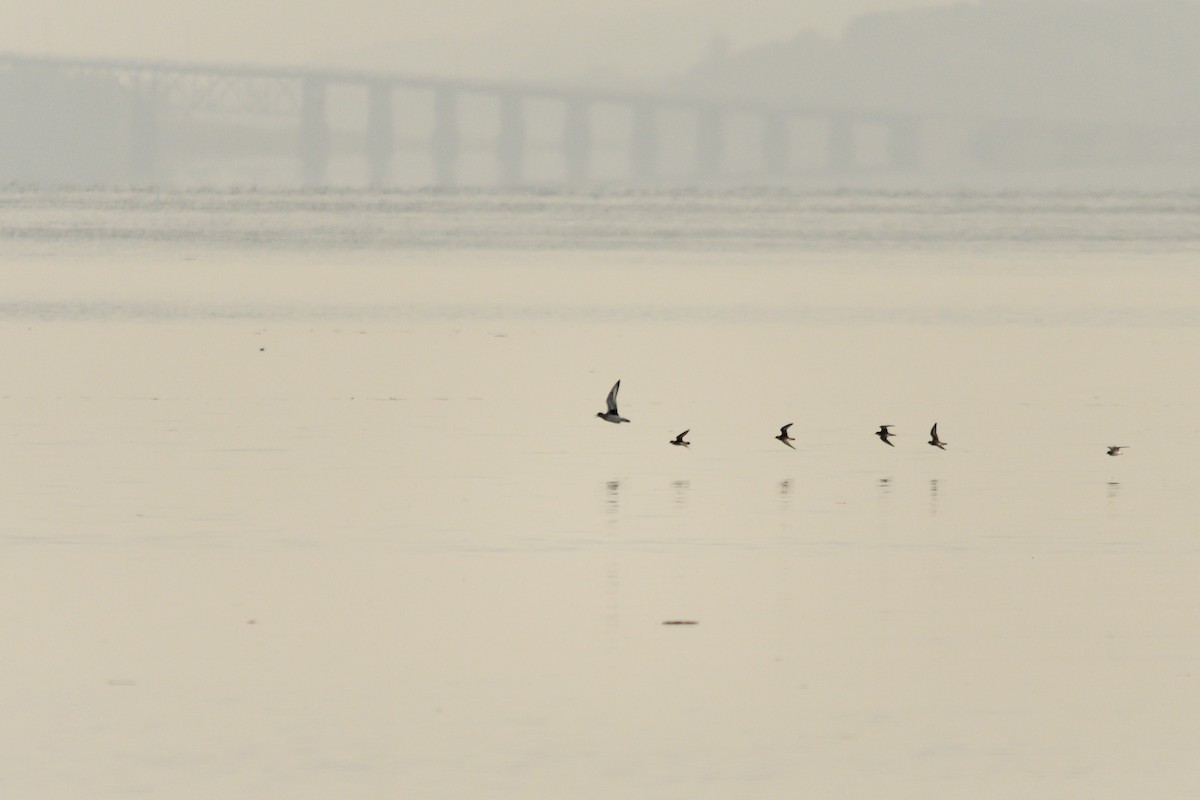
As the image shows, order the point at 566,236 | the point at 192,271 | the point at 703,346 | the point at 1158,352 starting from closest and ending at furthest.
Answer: the point at 1158,352
the point at 703,346
the point at 192,271
the point at 566,236

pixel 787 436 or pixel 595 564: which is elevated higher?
pixel 787 436

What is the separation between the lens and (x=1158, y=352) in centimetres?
2803

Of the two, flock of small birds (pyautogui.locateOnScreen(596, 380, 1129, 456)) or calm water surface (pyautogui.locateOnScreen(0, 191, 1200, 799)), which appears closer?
calm water surface (pyautogui.locateOnScreen(0, 191, 1200, 799))

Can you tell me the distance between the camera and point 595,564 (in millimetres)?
12398

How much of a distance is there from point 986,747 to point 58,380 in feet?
57.0

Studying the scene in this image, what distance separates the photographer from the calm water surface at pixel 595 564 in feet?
28.6

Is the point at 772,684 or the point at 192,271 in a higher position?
the point at 192,271

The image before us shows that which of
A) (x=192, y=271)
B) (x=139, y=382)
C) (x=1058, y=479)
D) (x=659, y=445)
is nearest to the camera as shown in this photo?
(x=1058, y=479)

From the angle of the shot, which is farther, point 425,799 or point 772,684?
point 772,684

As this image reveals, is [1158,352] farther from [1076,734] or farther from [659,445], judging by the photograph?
[1076,734]

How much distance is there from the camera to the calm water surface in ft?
28.6

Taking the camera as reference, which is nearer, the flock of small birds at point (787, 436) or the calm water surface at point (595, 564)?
the calm water surface at point (595, 564)

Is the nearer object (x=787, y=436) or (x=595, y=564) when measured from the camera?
(x=595, y=564)

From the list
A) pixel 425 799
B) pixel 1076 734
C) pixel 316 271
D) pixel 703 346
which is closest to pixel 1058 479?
pixel 1076 734
